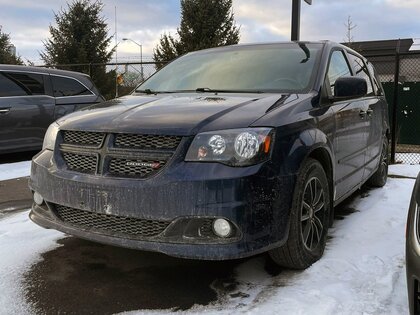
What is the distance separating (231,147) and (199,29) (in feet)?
58.2

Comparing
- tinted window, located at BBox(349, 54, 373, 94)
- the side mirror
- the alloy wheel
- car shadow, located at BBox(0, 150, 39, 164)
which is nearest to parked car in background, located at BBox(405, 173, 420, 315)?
the alloy wheel

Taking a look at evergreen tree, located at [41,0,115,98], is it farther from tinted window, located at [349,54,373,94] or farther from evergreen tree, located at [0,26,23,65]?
tinted window, located at [349,54,373,94]

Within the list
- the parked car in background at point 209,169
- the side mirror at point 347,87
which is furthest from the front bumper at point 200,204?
the side mirror at point 347,87

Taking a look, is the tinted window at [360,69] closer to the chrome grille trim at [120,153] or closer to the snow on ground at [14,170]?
the chrome grille trim at [120,153]

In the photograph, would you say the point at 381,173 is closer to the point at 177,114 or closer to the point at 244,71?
the point at 244,71

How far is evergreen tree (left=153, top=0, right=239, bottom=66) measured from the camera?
64.1 ft

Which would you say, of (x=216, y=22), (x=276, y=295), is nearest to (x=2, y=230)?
(x=276, y=295)

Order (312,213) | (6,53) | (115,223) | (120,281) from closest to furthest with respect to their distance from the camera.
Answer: (115,223), (120,281), (312,213), (6,53)

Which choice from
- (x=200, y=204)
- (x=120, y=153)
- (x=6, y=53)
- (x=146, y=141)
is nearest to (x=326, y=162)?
(x=200, y=204)

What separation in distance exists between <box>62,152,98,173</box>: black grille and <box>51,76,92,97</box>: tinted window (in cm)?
528

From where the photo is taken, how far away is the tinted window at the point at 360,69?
4.98m

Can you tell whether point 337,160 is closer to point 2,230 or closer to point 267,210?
point 267,210

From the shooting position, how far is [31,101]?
25.5ft

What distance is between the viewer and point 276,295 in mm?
2941
